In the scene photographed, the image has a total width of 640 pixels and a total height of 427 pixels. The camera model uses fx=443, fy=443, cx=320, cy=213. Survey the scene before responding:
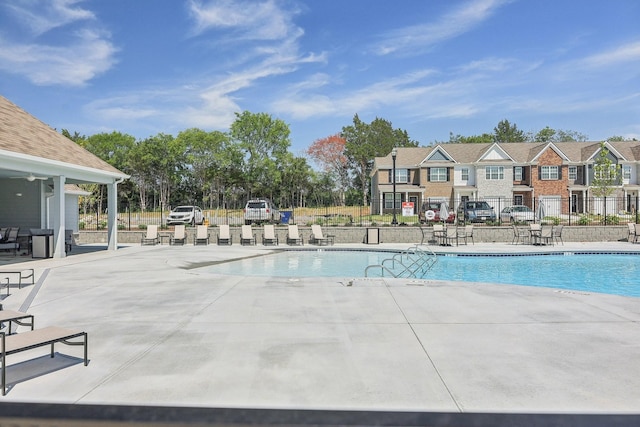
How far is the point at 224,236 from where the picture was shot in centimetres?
2262

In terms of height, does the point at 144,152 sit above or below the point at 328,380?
above

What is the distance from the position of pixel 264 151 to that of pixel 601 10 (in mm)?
37670

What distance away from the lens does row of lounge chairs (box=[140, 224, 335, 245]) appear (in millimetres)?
22312

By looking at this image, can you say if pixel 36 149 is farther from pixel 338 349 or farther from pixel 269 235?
pixel 338 349

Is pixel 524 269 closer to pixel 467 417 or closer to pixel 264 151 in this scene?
pixel 467 417

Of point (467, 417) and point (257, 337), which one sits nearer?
point (467, 417)

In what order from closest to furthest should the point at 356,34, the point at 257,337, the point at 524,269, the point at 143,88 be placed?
the point at 257,337 < the point at 524,269 < the point at 356,34 < the point at 143,88

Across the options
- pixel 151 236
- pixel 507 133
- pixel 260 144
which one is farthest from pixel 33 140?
pixel 507 133

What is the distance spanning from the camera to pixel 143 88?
34.6 metres

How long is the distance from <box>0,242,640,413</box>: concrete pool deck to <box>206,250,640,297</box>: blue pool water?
4169 millimetres

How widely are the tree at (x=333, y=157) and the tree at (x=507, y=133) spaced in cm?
3056

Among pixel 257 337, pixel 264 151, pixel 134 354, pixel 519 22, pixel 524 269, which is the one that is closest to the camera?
pixel 134 354

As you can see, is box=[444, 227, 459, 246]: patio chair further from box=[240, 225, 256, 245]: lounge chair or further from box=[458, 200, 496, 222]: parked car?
box=[240, 225, 256, 245]: lounge chair

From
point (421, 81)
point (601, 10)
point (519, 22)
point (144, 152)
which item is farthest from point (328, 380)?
point (144, 152)
